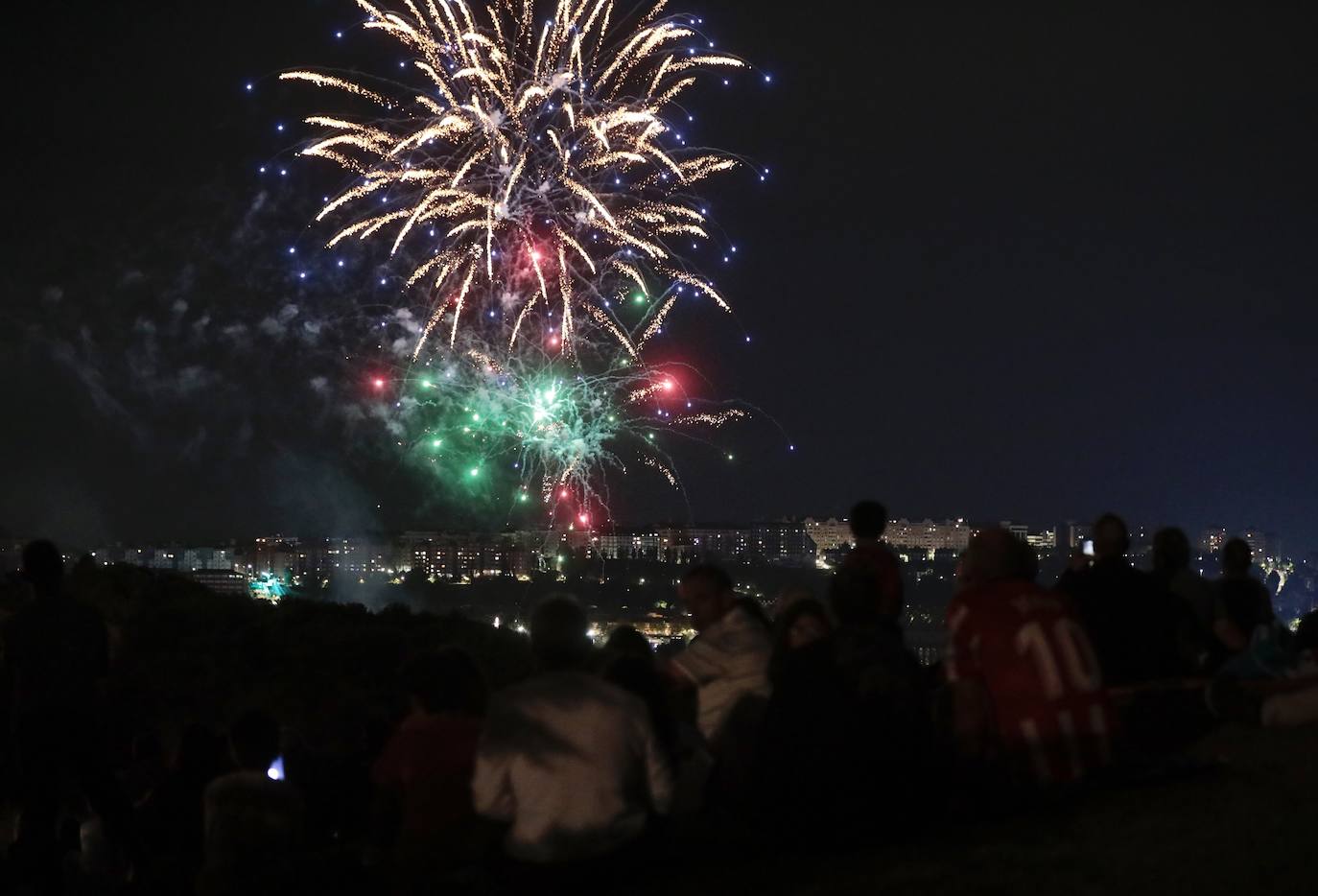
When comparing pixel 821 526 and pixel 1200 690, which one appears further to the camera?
pixel 821 526

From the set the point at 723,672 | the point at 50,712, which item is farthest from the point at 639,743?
the point at 50,712

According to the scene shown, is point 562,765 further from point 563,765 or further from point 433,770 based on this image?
point 433,770

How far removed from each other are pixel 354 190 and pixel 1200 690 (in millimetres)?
14518

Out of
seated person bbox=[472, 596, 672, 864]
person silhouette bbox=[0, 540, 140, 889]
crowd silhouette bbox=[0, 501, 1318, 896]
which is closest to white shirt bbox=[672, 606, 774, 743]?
crowd silhouette bbox=[0, 501, 1318, 896]

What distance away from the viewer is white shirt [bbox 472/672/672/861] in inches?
193

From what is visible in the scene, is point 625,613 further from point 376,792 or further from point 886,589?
point 376,792

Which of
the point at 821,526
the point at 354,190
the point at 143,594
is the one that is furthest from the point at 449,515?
the point at 354,190

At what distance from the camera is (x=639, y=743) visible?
5020 millimetres

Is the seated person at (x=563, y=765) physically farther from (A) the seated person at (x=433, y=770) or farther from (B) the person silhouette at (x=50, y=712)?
(B) the person silhouette at (x=50, y=712)

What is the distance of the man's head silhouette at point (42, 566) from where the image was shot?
7.14m

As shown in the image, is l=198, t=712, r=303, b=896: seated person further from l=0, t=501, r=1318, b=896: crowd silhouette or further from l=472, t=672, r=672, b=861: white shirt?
l=472, t=672, r=672, b=861: white shirt

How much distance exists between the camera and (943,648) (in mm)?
6094

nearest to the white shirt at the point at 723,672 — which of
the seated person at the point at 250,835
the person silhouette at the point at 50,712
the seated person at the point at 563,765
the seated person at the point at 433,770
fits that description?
the seated person at the point at 433,770

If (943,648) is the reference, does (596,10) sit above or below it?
above
